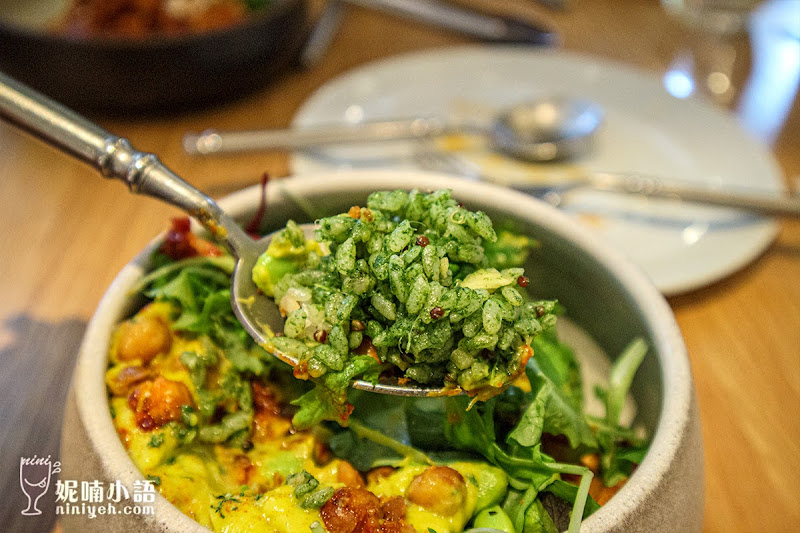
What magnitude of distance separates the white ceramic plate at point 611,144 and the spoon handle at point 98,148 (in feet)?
2.15

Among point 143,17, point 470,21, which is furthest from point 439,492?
point 470,21

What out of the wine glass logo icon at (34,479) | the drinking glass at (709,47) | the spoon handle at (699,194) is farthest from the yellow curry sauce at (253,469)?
the drinking glass at (709,47)

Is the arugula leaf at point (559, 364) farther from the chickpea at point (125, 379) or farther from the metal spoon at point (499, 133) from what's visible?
the metal spoon at point (499, 133)

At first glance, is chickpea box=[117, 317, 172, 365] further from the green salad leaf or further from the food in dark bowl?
the food in dark bowl

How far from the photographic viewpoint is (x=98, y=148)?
2.65 ft

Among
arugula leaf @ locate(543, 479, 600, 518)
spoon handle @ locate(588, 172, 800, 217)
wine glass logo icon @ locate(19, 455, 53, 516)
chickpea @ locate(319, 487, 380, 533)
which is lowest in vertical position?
wine glass logo icon @ locate(19, 455, 53, 516)

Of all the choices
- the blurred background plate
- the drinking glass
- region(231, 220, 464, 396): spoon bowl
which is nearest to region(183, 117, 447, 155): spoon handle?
the blurred background plate

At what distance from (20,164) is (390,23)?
1.25 meters

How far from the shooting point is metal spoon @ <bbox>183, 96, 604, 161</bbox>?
1.52 m

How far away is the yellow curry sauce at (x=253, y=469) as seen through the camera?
703 millimetres

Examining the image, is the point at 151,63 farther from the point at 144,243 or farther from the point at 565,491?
the point at 565,491

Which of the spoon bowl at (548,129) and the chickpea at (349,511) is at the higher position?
the spoon bowl at (548,129)

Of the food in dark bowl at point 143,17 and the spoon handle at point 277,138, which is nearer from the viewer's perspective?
the spoon handle at point 277,138

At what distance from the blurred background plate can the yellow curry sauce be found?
3.00 feet
